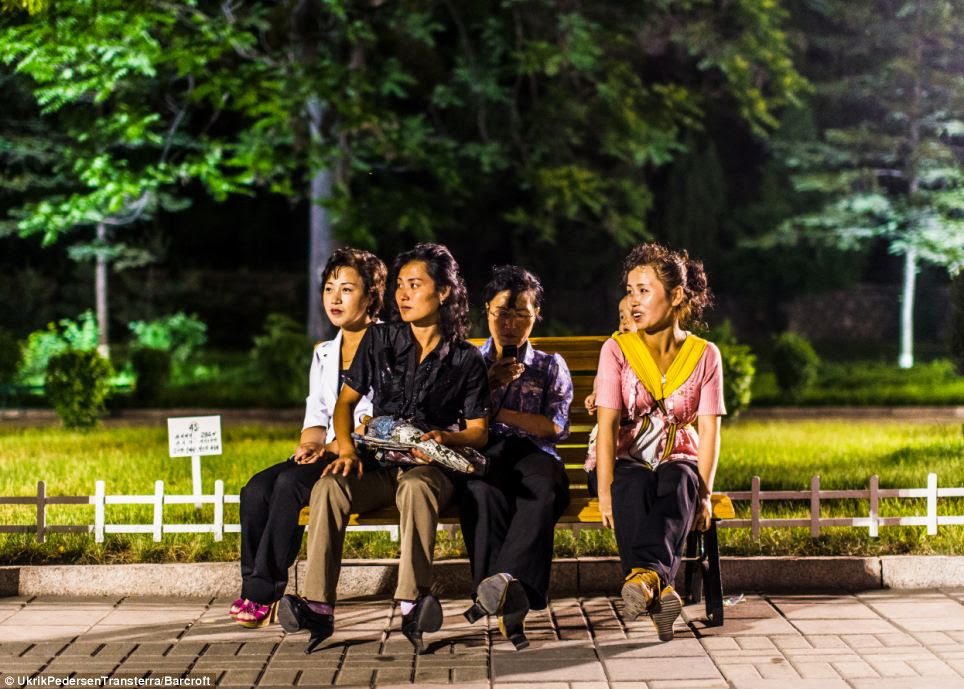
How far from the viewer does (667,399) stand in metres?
5.90

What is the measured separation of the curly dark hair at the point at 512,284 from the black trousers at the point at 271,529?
125 centimetres

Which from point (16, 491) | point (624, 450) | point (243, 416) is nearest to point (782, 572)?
point (624, 450)

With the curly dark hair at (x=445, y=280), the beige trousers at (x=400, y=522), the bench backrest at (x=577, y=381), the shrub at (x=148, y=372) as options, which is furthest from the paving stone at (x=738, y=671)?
the shrub at (x=148, y=372)

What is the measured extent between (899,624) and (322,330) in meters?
14.2

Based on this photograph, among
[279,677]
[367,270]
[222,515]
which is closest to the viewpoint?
[279,677]

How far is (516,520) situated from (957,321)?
21.6 feet

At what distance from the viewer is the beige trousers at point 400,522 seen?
5.46 meters

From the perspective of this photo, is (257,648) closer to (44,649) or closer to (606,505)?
(44,649)

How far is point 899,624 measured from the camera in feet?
19.1

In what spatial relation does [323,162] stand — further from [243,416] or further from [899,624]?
[899,624]

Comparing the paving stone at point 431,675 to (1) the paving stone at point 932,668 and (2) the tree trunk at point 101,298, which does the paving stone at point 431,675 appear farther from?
(2) the tree trunk at point 101,298

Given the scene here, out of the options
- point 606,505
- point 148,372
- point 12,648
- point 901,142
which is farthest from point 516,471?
point 901,142

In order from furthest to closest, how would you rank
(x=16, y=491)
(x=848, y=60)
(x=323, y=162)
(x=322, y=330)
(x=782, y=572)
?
(x=848, y=60)
(x=322, y=330)
(x=323, y=162)
(x=16, y=491)
(x=782, y=572)

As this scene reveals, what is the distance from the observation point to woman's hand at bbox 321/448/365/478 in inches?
225
